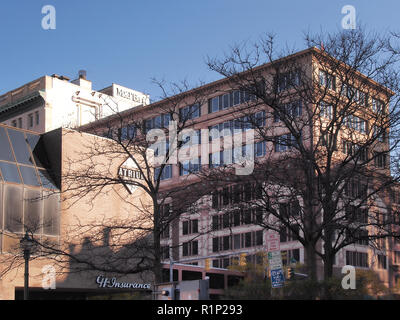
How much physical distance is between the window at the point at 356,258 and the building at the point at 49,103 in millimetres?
36135

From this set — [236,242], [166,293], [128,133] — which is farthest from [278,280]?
[236,242]

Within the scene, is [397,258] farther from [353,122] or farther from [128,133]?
[353,122]

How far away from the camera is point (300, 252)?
249 ft

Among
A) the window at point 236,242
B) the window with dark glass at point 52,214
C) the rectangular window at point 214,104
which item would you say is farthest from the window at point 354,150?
the rectangular window at point 214,104

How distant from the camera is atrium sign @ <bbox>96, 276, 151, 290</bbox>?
122 ft

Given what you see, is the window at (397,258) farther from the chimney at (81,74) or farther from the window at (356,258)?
the chimney at (81,74)

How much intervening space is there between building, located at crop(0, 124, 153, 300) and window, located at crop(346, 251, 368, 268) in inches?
1722

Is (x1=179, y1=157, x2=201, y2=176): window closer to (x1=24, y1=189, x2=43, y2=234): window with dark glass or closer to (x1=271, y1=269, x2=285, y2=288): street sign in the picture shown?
(x1=271, y1=269, x2=285, y2=288): street sign

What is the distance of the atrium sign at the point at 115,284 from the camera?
3719 cm

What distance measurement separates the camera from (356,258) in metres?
78.1

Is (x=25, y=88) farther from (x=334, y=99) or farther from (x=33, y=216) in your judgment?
(x=334, y=99)

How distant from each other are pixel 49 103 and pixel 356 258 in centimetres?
4832
